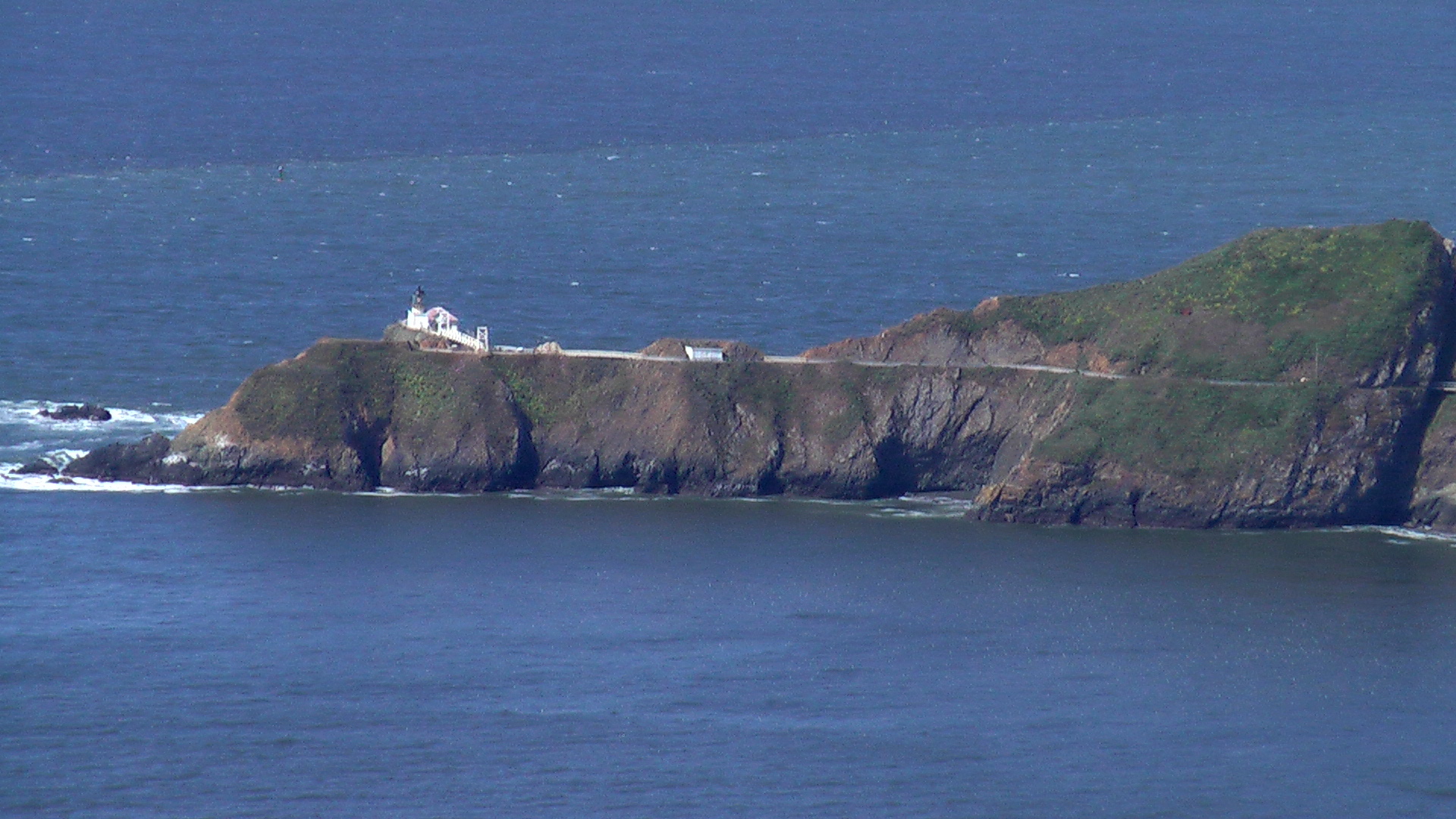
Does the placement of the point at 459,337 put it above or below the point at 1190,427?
above

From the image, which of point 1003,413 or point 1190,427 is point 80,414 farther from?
point 1190,427

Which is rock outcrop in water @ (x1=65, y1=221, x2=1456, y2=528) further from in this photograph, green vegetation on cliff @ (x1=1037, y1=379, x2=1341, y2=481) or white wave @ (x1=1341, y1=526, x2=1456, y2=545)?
white wave @ (x1=1341, y1=526, x2=1456, y2=545)

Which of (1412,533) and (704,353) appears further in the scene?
(704,353)

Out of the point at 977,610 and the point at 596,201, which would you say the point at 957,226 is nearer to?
the point at 596,201

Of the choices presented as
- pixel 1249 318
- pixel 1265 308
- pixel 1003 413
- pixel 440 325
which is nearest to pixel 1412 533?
pixel 1249 318

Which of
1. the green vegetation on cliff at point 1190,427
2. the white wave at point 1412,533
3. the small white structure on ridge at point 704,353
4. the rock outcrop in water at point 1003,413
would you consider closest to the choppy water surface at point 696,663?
the white wave at point 1412,533

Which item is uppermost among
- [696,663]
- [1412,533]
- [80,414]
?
[80,414]

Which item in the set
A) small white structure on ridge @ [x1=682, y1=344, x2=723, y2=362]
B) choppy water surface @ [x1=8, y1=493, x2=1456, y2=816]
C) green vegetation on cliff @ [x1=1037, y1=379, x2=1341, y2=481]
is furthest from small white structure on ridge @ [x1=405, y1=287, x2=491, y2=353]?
green vegetation on cliff @ [x1=1037, y1=379, x2=1341, y2=481]

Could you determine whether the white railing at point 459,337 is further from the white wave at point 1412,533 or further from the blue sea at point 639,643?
the white wave at point 1412,533
